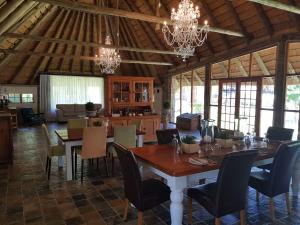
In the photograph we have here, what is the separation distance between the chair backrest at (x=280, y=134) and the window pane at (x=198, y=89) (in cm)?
539

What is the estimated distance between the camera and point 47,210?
303 centimetres

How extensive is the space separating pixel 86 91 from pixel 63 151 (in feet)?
32.1

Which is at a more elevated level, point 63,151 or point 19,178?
point 63,151

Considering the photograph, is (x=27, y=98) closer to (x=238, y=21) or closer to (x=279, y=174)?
(x=238, y=21)

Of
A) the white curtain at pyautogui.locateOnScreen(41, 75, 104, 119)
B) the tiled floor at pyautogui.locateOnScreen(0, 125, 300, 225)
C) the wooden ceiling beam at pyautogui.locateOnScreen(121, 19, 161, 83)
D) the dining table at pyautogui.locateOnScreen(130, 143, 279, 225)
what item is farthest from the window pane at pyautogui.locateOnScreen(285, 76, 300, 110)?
the white curtain at pyautogui.locateOnScreen(41, 75, 104, 119)

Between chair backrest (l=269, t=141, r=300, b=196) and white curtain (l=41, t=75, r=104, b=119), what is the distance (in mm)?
12044

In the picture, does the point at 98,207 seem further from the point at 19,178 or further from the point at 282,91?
the point at 282,91

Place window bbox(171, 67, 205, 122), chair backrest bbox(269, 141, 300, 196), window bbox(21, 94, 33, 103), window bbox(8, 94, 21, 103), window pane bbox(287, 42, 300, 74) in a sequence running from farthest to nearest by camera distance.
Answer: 1. window bbox(21, 94, 33, 103)
2. window bbox(8, 94, 21, 103)
3. window bbox(171, 67, 205, 122)
4. window pane bbox(287, 42, 300, 74)
5. chair backrest bbox(269, 141, 300, 196)

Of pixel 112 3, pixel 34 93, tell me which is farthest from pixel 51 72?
pixel 112 3

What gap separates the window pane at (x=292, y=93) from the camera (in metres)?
5.84

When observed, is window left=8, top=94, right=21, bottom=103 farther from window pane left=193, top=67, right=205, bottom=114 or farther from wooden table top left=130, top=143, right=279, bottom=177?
wooden table top left=130, top=143, right=279, bottom=177

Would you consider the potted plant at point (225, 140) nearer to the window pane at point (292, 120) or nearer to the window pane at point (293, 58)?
the window pane at point (292, 120)

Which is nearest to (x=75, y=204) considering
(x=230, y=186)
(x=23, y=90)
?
(x=230, y=186)

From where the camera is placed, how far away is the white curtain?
12508 millimetres
